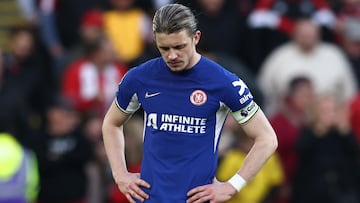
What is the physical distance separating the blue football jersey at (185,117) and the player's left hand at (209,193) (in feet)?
0.19


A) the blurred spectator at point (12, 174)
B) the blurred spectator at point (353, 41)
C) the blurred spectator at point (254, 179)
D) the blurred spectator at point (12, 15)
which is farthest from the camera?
the blurred spectator at point (12, 15)

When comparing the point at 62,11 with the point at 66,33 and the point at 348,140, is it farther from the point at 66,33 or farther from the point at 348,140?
the point at 348,140

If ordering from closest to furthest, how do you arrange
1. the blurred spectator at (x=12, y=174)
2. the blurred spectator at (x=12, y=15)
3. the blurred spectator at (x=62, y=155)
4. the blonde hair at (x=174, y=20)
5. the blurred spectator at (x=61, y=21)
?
the blonde hair at (x=174, y=20) < the blurred spectator at (x=12, y=174) < the blurred spectator at (x=62, y=155) < the blurred spectator at (x=61, y=21) < the blurred spectator at (x=12, y=15)

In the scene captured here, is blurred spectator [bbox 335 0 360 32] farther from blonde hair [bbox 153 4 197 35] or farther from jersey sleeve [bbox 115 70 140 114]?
blonde hair [bbox 153 4 197 35]

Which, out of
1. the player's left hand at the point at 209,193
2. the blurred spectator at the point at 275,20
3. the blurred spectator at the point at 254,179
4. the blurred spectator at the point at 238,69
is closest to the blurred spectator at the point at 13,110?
the blurred spectator at the point at 238,69

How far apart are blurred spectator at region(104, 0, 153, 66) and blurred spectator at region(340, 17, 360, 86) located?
2417mm

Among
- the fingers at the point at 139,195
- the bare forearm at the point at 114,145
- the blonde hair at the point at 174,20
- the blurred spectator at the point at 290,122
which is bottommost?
the blurred spectator at the point at 290,122

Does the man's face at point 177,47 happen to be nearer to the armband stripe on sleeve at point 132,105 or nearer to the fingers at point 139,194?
the armband stripe on sleeve at point 132,105

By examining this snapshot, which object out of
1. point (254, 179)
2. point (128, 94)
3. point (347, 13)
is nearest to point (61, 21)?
point (347, 13)

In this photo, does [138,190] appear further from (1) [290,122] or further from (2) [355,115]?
(2) [355,115]

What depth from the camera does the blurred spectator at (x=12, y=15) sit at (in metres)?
15.3

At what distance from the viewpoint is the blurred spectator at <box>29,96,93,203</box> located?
12.6 metres

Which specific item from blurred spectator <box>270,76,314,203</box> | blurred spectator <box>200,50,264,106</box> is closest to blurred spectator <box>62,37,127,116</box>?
blurred spectator <box>200,50,264,106</box>

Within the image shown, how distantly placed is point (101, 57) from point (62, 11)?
4.48 ft
